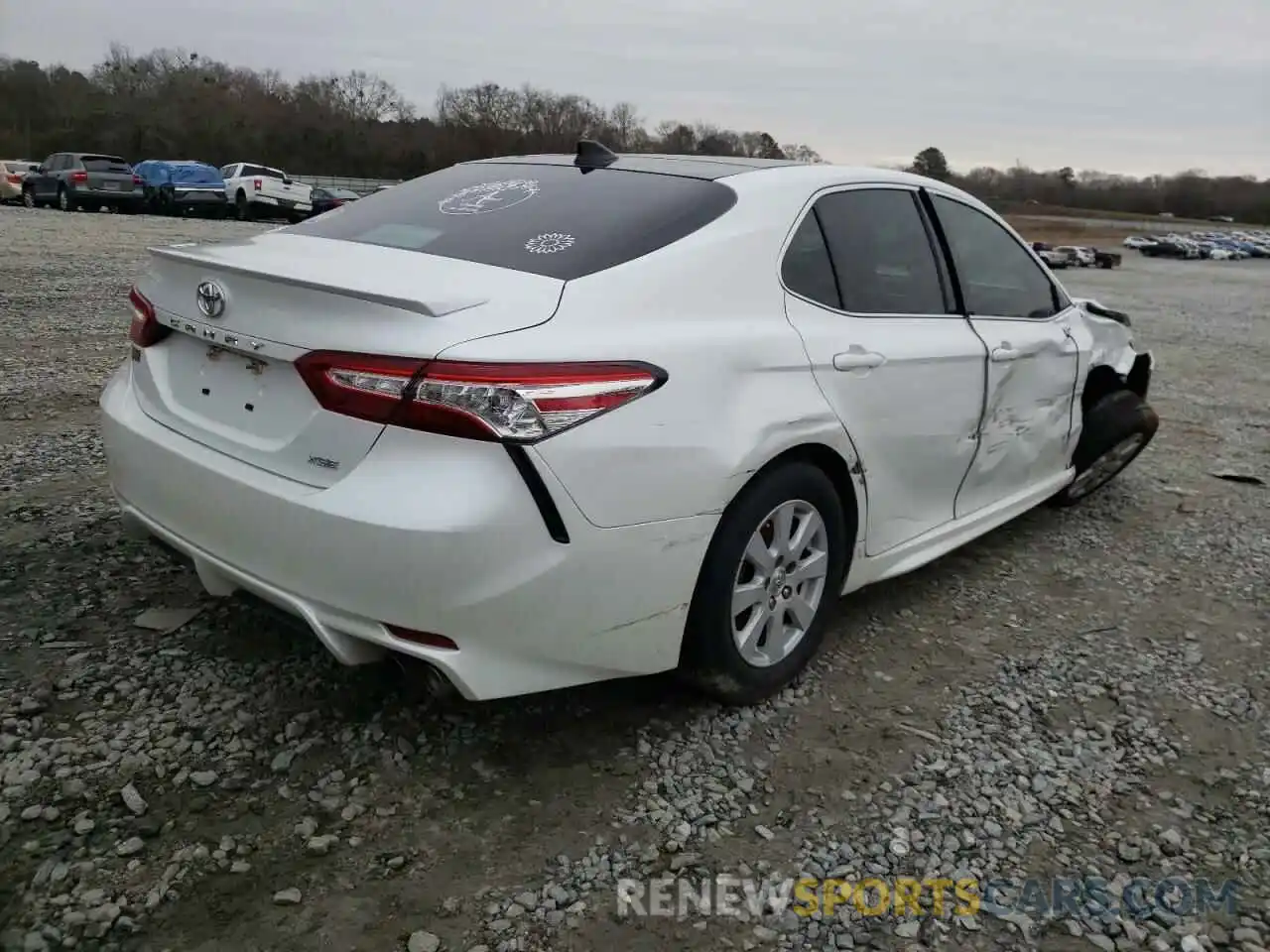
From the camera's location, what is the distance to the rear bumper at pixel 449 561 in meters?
2.25

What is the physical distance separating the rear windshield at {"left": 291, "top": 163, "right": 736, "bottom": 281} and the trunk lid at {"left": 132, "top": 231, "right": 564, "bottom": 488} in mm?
137

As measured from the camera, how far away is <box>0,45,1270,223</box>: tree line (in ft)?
186

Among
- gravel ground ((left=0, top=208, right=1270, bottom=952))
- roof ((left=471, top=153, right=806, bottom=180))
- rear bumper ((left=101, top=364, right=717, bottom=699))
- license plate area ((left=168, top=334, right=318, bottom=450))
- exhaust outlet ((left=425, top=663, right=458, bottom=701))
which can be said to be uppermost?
roof ((left=471, top=153, right=806, bottom=180))

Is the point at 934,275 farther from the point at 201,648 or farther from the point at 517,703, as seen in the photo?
the point at 201,648

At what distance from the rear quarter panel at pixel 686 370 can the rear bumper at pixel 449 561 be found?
0.08 m

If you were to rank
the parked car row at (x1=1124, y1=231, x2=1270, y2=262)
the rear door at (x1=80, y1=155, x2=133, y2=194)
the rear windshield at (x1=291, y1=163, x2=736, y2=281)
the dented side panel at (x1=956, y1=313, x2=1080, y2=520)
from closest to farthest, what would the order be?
the rear windshield at (x1=291, y1=163, x2=736, y2=281), the dented side panel at (x1=956, y1=313, x2=1080, y2=520), the rear door at (x1=80, y1=155, x2=133, y2=194), the parked car row at (x1=1124, y1=231, x2=1270, y2=262)

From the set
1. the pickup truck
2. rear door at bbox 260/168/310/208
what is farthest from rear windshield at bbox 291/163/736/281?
rear door at bbox 260/168/310/208

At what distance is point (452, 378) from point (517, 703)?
118 centimetres

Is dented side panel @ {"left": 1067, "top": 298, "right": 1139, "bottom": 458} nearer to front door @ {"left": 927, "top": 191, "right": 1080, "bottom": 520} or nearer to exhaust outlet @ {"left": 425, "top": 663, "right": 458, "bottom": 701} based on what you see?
front door @ {"left": 927, "top": 191, "right": 1080, "bottom": 520}

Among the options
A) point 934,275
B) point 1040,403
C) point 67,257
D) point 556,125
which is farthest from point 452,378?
point 556,125

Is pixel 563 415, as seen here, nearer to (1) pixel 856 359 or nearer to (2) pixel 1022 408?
(1) pixel 856 359

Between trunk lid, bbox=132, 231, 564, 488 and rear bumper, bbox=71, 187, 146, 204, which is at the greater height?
trunk lid, bbox=132, 231, 564, 488

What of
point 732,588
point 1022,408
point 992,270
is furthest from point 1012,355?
point 732,588

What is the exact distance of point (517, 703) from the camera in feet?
9.91
